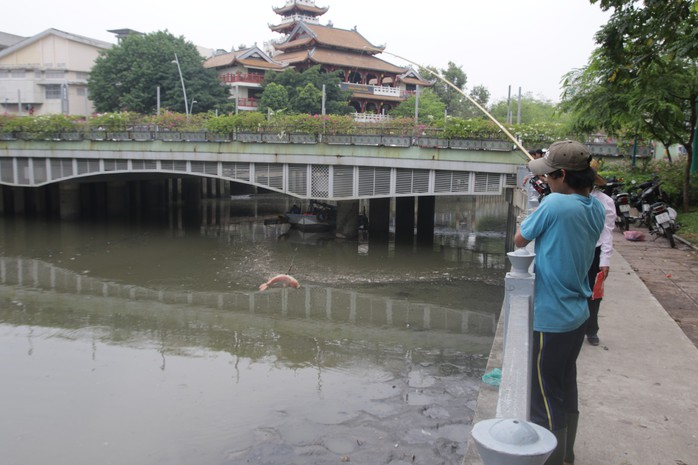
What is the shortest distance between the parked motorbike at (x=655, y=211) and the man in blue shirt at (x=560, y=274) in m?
8.64

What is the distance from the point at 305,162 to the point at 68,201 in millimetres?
12841

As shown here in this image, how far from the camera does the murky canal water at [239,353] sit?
21.2ft

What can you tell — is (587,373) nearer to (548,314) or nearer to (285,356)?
(548,314)

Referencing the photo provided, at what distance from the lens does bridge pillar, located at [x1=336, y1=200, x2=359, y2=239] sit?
21.9m

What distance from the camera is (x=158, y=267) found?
16.6m

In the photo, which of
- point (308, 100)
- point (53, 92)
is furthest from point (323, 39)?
point (53, 92)

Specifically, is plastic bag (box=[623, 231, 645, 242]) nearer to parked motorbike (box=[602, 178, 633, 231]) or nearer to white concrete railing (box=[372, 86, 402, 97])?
parked motorbike (box=[602, 178, 633, 231])

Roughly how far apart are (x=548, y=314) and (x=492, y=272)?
1387 centimetres

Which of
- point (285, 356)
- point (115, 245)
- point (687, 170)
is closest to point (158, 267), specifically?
point (115, 245)

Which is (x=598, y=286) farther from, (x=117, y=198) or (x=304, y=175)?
(x=117, y=198)

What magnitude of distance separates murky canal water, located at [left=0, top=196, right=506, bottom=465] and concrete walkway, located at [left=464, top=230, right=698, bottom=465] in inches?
78.2

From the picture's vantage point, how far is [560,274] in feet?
8.69

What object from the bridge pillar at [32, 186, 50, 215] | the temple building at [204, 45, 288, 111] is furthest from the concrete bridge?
the temple building at [204, 45, 288, 111]

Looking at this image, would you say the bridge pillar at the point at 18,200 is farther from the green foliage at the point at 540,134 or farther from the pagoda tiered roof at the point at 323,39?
the green foliage at the point at 540,134
